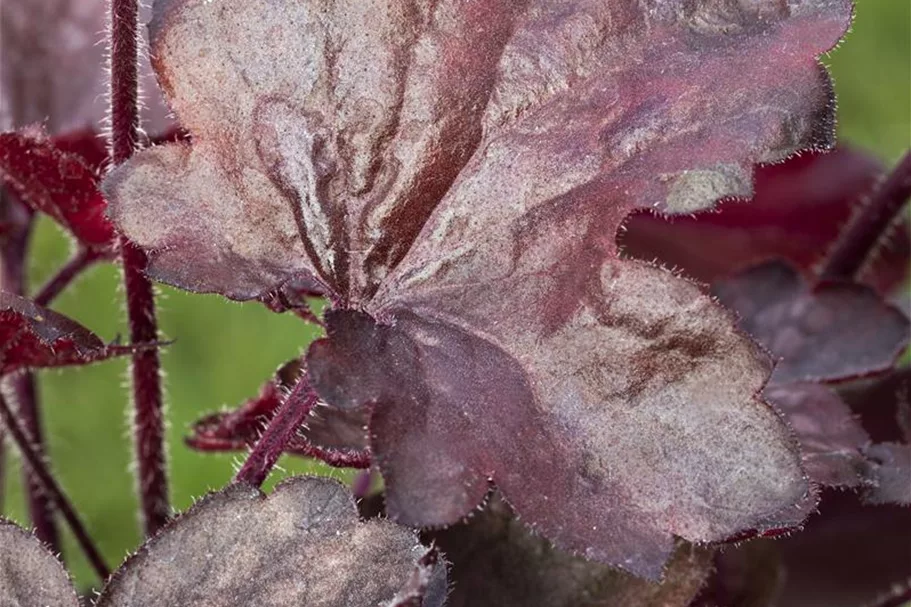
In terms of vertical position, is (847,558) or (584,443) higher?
(584,443)

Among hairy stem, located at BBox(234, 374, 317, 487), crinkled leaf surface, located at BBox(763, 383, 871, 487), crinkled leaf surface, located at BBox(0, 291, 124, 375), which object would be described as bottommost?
crinkled leaf surface, located at BBox(763, 383, 871, 487)

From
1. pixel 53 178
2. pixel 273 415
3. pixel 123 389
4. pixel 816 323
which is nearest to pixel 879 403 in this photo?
pixel 816 323

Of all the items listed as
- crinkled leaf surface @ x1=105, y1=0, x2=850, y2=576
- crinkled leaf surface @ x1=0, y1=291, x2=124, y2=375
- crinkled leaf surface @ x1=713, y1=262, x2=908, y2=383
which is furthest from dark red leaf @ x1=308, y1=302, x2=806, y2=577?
crinkled leaf surface @ x1=713, y1=262, x2=908, y2=383

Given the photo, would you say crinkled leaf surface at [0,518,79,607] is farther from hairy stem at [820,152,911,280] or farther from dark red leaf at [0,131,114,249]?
hairy stem at [820,152,911,280]

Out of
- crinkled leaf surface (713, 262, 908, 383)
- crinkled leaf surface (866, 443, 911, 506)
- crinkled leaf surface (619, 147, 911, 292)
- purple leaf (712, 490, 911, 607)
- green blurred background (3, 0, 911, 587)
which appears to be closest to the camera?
crinkled leaf surface (866, 443, 911, 506)

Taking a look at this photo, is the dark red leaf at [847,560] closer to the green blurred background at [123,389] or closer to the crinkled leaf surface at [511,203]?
the crinkled leaf surface at [511,203]

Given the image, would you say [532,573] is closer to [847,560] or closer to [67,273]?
[67,273]

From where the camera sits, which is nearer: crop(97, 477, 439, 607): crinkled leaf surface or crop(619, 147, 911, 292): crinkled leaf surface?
crop(97, 477, 439, 607): crinkled leaf surface
